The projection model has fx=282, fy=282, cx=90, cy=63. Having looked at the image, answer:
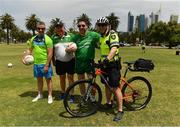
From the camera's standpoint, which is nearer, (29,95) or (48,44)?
(48,44)

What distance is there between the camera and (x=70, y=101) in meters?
7.24

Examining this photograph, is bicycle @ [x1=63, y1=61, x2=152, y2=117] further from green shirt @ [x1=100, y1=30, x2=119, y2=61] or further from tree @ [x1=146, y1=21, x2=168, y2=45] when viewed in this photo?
tree @ [x1=146, y1=21, x2=168, y2=45]

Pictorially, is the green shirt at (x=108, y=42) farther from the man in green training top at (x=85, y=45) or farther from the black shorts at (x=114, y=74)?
the man in green training top at (x=85, y=45)

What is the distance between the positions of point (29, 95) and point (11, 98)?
59 centimetres

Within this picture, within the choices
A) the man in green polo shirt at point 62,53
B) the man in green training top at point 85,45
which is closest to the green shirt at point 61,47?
the man in green polo shirt at point 62,53

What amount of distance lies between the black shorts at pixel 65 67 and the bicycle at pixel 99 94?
1.97 feet

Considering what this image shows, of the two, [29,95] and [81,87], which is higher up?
[81,87]

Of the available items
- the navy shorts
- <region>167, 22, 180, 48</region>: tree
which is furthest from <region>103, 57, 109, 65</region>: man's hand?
<region>167, 22, 180, 48</region>: tree

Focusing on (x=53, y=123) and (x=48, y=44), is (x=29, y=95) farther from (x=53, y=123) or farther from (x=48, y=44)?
(x=53, y=123)

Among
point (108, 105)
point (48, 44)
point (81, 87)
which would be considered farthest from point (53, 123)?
point (48, 44)

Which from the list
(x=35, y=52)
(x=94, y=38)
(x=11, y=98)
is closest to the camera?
(x=94, y=38)

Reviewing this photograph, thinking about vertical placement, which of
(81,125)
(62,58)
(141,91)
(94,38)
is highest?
(94,38)

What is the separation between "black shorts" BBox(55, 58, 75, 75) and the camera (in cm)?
752

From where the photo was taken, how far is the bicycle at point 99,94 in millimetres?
6414
